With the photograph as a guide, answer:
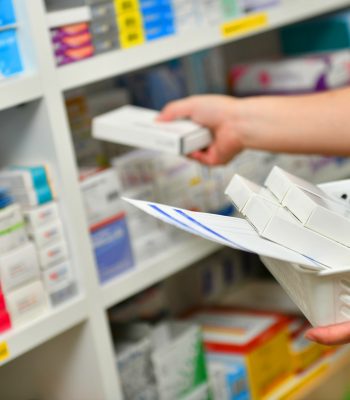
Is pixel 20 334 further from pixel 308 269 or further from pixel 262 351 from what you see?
pixel 262 351

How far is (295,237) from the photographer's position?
0.99 metres

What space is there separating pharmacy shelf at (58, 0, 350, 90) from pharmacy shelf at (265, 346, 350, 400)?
818 mm

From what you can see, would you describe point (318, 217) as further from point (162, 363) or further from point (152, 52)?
point (162, 363)

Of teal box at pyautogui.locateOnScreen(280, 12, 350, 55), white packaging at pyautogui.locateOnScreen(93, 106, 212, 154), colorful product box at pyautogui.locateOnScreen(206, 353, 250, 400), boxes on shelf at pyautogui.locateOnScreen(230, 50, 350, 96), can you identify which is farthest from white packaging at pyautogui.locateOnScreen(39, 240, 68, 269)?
teal box at pyautogui.locateOnScreen(280, 12, 350, 55)

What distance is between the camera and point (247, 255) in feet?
7.54

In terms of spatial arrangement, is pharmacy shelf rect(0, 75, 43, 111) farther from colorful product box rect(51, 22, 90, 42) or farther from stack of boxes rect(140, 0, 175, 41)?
stack of boxes rect(140, 0, 175, 41)

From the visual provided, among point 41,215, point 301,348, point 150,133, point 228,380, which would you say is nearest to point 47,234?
point 41,215

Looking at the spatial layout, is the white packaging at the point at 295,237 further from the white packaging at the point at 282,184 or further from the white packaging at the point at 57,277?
the white packaging at the point at 57,277

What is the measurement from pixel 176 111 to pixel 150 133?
0.45 ft

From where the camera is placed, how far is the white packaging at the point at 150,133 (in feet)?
4.63

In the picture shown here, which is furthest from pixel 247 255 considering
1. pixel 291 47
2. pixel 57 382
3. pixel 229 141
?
pixel 57 382

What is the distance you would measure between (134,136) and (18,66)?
27 centimetres

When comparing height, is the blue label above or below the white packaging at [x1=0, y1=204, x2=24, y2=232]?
above

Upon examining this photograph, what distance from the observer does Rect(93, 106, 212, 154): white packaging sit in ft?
4.63
